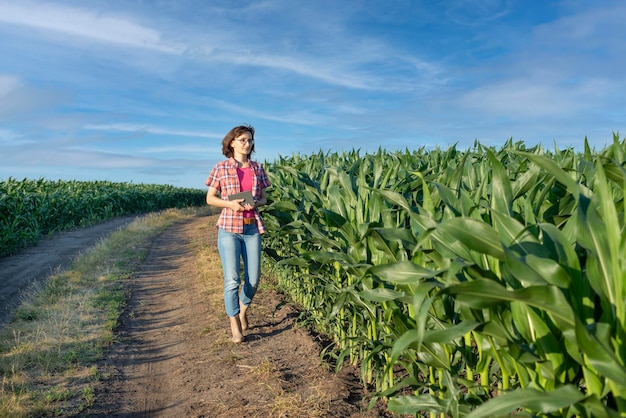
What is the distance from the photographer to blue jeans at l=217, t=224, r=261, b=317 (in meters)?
5.88

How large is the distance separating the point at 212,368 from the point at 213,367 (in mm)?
28

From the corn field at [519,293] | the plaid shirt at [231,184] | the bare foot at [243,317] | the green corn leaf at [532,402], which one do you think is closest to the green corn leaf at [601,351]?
the corn field at [519,293]

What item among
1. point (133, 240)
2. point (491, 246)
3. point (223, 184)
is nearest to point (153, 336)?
point (223, 184)

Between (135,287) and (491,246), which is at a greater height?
(491,246)

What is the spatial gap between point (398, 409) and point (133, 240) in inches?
550

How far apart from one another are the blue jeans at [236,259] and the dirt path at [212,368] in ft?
1.65

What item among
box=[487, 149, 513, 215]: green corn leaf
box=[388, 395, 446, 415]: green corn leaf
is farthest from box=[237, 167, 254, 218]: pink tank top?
box=[487, 149, 513, 215]: green corn leaf

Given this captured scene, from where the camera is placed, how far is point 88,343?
6309mm

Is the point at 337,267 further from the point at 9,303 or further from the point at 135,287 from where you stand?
the point at 9,303

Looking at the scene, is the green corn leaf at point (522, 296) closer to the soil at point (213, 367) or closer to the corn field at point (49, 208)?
the soil at point (213, 367)

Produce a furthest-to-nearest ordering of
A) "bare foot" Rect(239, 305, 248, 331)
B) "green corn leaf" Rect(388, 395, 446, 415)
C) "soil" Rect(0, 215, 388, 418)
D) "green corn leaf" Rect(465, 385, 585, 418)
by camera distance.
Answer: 1. "bare foot" Rect(239, 305, 248, 331)
2. "soil" Rect(0, 215, 388, 418)
3. "green corn leaf" Rect(388, 395, 446, 415)
4. "green corn leaf" Rect(465, 385, 585, 418)

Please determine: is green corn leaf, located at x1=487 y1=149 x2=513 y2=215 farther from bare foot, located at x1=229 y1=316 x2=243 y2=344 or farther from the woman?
bare foot, located at x1=229 y1=316 x2=243 y2=344

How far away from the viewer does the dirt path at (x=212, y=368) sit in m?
4.53

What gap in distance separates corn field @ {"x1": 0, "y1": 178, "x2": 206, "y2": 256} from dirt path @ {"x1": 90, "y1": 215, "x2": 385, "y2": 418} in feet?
25.4
